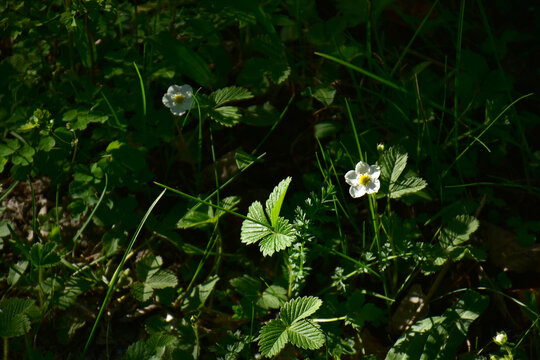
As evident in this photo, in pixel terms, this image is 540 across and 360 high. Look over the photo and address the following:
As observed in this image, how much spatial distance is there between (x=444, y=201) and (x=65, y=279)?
1.43 metres

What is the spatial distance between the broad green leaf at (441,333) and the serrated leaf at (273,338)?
366 millimetres

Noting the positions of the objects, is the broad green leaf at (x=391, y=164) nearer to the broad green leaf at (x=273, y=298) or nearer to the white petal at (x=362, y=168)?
the white petal at (x=362, y=168)

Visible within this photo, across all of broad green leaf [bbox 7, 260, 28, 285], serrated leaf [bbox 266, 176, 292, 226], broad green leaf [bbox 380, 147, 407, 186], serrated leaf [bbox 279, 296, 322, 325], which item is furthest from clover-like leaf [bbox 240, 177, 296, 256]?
broad green leaf [bbox 7, 260, 28, 285]

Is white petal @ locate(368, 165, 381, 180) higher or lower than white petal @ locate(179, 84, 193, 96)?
lower

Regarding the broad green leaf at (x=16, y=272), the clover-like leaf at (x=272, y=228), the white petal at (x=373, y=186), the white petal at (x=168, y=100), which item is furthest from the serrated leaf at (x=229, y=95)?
the broad green leaf at (x=16, y=272)

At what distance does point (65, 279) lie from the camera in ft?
5.97

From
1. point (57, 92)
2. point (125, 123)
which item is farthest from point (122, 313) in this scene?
point (57, 92)

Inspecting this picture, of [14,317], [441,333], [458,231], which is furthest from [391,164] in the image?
[14,317]

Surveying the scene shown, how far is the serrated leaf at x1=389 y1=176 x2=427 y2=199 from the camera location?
1703 millimetres

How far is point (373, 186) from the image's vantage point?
162 centimetres

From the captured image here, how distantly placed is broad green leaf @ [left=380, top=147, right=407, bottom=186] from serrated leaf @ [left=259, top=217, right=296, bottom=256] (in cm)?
41

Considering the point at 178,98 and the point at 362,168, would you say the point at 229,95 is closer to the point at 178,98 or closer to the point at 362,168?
the point at 178,98

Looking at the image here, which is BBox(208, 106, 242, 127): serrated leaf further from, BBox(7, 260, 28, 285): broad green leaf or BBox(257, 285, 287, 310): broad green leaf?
BBox(7, 260, 28, 285): broad green leaf

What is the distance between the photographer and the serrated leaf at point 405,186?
1.70 meters
